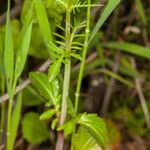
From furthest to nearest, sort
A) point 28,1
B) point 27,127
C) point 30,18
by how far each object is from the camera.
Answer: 1. point 27,127
2. point 28,1
3. point 30,18

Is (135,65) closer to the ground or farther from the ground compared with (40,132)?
farther from the ground

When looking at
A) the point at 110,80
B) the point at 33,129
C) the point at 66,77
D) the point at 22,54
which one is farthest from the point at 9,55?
the point at 110,80

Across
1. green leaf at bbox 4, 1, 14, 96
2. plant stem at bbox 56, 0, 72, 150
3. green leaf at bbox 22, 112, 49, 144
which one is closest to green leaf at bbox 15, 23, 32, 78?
green leaf at bbox 4, 1, 14, 96

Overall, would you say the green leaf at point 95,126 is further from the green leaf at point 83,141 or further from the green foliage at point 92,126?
the green leaf at point 83,141

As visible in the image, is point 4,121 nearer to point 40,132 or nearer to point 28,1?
point 40,132

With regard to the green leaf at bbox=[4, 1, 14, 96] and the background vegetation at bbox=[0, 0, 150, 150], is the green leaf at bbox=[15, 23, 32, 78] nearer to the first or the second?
the green leaf at bbox=[4, 1, 14, 96]

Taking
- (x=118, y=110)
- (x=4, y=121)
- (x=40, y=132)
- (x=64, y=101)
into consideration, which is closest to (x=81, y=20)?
(x=64, y=101)

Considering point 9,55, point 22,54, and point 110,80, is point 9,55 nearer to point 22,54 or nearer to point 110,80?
point 22,54
